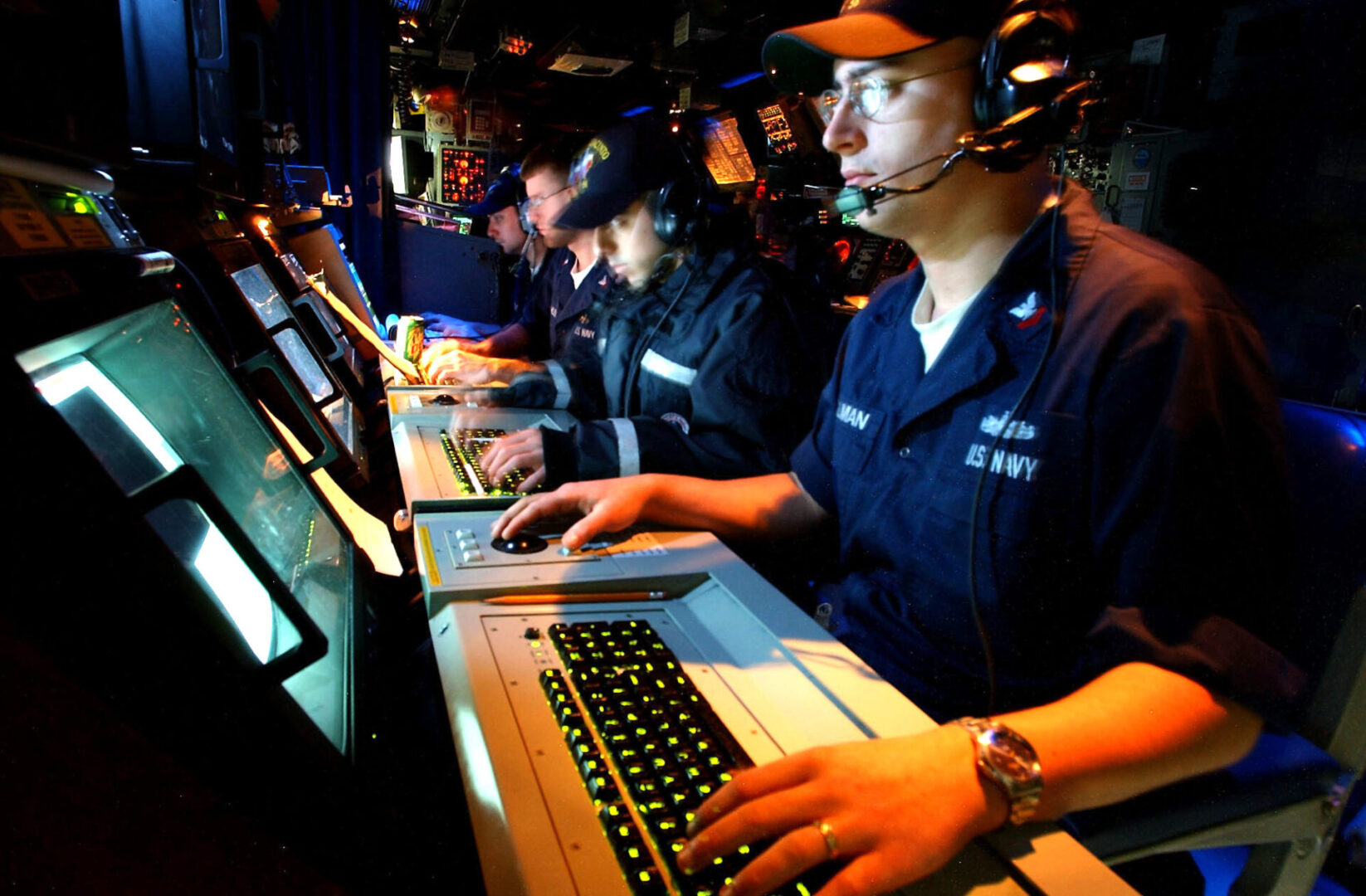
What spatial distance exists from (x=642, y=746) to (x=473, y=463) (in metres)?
0.97

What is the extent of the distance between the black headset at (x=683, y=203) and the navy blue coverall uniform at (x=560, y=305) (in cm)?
63

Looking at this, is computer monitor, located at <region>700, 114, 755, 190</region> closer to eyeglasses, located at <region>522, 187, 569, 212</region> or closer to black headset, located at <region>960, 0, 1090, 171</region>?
eyeglasses, located at <region>522, 187, 569, 212</region>

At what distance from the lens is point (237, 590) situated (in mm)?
762

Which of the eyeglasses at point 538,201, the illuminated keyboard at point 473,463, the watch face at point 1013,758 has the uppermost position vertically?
the eyeglasses at point 538,201

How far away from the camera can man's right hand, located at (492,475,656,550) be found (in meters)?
1.04

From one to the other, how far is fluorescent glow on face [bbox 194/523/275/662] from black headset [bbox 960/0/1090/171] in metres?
0.95

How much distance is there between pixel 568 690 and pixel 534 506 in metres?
0.39

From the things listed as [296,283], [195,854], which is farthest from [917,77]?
[296,283]

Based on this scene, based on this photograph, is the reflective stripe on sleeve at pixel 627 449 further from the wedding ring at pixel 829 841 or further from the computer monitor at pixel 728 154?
the computer monitor at pixel 728 154

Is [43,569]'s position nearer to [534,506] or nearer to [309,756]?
[309,756]

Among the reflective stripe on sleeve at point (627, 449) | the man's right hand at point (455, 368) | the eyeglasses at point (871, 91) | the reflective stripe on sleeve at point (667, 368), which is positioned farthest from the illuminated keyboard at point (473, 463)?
the eyeglasses at point (871, 91)

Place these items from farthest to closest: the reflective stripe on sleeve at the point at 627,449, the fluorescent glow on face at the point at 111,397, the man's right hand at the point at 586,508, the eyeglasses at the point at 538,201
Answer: the eyeglasses at the point at 538,201 → the reflective stripe on sleeve at the point at 627,449 → the man's right hand at the point at 586,508 → the fluorescent glow on face at the point at 111,397

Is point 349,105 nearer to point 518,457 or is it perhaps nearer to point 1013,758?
point 518,457

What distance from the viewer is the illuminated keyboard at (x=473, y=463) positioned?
4.42ft
